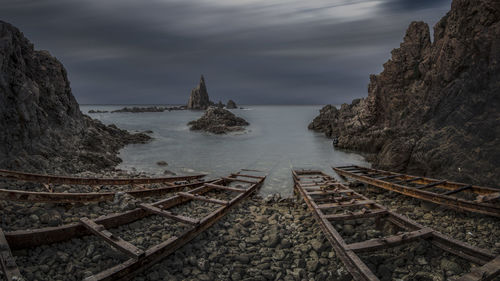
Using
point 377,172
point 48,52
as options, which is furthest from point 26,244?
point 48,52

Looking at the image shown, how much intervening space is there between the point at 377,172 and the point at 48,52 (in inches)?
1074

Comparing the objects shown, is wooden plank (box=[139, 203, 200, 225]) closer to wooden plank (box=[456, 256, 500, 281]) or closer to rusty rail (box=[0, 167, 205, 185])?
rusty rail (box=[0, 167, 205, 185])

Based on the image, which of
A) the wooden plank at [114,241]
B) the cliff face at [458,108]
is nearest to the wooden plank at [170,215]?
the wooden plank at [114,241]

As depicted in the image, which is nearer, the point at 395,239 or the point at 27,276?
the point at 27,276

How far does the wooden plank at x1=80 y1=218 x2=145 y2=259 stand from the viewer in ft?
13.9

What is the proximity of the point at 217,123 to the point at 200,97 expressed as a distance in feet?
432

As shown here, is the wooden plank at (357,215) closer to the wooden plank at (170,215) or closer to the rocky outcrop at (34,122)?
the wooden plank at (170,215)

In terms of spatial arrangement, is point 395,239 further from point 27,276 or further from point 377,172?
point 377,172

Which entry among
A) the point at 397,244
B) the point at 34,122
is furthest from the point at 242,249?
the point at 34,122

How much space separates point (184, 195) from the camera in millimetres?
8039

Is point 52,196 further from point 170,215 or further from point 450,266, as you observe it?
point 450,266

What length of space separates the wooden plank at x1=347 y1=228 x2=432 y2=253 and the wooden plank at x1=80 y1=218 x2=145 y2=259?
4.03 meters

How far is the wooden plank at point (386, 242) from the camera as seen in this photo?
4.68m

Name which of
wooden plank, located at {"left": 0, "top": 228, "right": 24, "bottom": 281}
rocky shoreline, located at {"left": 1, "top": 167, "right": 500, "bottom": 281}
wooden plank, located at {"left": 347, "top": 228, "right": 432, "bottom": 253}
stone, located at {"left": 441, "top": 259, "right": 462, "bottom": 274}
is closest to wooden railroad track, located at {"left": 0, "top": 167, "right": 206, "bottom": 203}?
rocky shoreline, located at {"left": 1, "top": 167, "right": 500, "bottom": 281}
